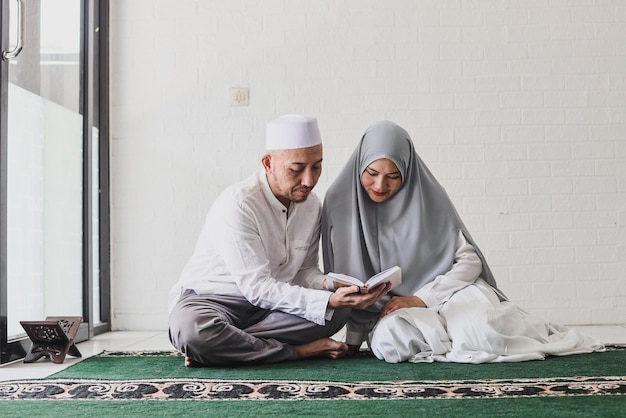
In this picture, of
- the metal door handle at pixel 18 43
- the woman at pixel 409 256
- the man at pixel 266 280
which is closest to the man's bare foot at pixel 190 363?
the man at pixel 266 280

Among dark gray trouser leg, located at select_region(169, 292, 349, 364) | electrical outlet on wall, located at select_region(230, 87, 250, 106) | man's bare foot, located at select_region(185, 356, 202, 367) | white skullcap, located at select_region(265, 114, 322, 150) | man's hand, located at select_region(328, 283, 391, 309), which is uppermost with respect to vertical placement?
electrical outlet on wall, located at select_region(230, 87, 250, 106)

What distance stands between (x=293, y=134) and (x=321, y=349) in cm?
88

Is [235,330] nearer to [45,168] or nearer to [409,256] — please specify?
[409,256]

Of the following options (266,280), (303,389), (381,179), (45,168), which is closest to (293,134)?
(381,179)

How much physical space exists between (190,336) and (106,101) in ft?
8.19

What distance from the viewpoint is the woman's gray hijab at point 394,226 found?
3371mm

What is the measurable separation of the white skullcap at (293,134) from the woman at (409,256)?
31 cm

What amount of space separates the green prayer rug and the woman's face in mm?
707

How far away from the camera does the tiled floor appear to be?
10.1 feet

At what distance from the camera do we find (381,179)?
10.8 feet

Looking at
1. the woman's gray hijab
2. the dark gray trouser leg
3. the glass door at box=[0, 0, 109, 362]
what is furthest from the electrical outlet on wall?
the dark gray trouser leg

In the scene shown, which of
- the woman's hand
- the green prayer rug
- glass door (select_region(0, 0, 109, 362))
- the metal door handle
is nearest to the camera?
the green prayer rug

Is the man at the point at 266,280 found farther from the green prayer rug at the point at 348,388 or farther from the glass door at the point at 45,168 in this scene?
Result: the glass door at the point at 45,168

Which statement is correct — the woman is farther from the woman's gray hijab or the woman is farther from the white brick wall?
the white brick wall
